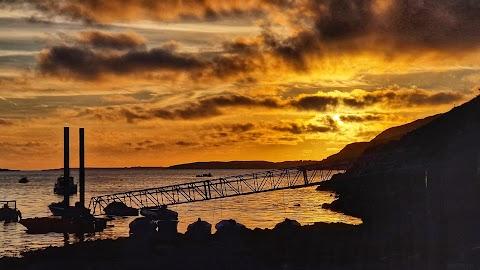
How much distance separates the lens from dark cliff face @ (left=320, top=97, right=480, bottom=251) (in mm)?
60688

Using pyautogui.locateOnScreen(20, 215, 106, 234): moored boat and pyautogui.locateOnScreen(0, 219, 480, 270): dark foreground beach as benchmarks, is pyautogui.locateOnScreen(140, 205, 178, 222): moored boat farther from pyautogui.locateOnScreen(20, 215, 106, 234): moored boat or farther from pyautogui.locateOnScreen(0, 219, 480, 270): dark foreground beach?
pyautogui.locateOnScreen(0, 219, 480, 270): dark foreground beach

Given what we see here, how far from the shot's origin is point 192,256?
4912 cm

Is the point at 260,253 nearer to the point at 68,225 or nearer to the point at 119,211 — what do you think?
the point at 68,225

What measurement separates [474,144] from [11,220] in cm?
6153

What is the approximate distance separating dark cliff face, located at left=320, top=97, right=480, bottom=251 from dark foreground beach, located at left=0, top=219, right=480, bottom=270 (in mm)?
5117

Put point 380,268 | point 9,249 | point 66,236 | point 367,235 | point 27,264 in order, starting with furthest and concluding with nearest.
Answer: point 66,236, point 9,249, point 367,235, point 27,264, point 380,268

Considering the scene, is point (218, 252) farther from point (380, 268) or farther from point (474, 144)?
point (474, 144)

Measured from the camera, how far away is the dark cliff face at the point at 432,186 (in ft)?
199

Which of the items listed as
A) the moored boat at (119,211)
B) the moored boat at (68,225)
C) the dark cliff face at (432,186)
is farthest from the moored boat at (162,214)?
the dark cliff face at (432,186)

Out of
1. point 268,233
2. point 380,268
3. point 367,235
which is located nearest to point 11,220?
point 268,233

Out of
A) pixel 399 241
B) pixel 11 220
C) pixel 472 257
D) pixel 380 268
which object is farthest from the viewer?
pixel 11 220

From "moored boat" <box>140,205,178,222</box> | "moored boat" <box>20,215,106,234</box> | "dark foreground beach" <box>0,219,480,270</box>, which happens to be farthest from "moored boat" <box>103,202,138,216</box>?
"dark foreground beach" <box>0,219,480,270</box>

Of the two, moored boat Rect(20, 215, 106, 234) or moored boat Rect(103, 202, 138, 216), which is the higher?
moored boat Rect(103, 202, 138, 216)

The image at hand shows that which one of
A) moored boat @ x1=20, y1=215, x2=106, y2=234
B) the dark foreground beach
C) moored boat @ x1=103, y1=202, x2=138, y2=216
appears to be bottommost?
the dark foreground beach
